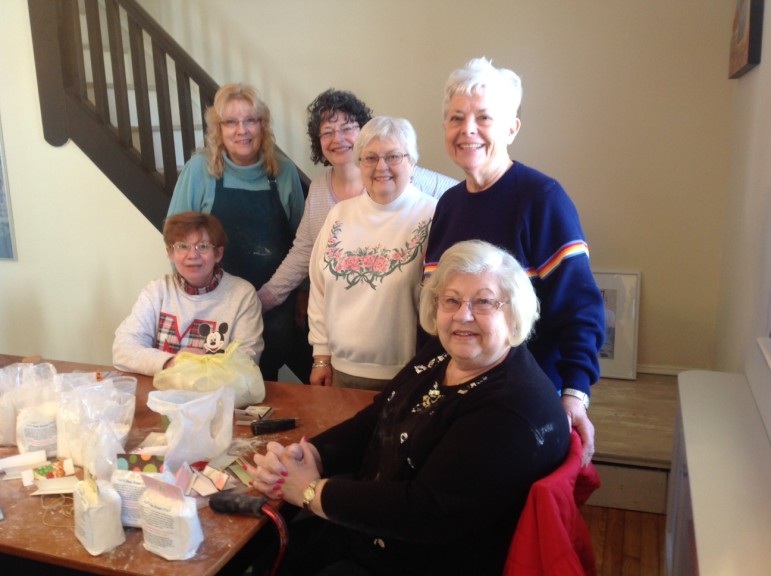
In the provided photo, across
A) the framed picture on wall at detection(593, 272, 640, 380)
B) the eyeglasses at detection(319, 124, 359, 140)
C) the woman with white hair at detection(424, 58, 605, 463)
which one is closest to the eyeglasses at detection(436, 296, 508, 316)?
the woman with white hair at detection(424, 58, 605, 463)

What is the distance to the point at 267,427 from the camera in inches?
64.4

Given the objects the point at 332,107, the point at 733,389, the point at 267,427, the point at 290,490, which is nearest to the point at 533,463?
the point at 290,490

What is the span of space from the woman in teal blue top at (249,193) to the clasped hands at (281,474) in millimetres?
1206

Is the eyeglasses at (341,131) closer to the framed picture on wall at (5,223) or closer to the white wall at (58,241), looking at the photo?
the white wall at (58,241)

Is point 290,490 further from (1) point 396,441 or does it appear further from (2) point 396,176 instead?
(2) point 396,176

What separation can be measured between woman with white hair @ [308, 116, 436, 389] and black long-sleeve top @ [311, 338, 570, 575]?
1.75 feet

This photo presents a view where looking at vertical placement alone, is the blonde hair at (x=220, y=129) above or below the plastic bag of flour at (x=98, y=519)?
above

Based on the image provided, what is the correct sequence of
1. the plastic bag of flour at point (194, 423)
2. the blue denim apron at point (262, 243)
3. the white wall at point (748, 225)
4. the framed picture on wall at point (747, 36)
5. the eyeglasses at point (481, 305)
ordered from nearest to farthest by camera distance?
1. the eyeglasses at point (481, 305)
2. the plastic bag of flour at point (194, 423)
3. the white wall at point (748, 225)
4. the framed picture on wall at point (747, 36)
5. the blue denim apron at point (262, 243)

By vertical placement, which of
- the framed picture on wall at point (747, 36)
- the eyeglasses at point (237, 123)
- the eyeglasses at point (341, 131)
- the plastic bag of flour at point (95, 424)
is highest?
the framed picture on wall at point (747, 36)

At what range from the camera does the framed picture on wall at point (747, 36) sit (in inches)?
88.7

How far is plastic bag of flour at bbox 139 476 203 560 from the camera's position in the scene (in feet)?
3.77

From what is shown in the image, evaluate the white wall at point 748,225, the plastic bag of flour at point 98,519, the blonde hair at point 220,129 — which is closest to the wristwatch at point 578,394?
the white wall at point 748,225

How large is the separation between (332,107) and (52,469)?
4.95 ft

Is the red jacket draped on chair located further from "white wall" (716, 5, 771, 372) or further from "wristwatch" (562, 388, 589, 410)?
"white wall" (716, 5, 771, 372)
